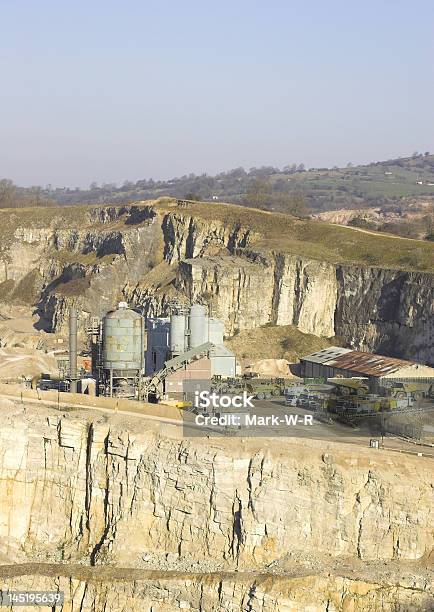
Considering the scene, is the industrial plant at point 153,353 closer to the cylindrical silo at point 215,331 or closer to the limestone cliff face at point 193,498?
the cylindrical silo at point 215,331

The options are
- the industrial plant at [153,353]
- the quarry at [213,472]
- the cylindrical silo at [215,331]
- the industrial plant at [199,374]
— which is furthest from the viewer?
the cylindrical silo at [215,331]

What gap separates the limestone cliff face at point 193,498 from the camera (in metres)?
51.4

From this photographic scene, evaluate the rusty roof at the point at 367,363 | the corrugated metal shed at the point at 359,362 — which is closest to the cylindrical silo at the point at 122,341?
the corrugated metal shed at the point at 359,362

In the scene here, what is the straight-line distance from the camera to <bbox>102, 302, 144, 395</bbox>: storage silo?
65.1 metres

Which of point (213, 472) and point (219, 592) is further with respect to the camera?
point (213, 472)

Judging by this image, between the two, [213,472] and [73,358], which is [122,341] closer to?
[73,358]

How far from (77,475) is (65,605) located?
6884 millimetres

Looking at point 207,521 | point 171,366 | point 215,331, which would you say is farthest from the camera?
point 215,331

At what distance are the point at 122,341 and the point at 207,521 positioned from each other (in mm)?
15920

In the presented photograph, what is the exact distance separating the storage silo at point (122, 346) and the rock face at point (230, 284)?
107ft

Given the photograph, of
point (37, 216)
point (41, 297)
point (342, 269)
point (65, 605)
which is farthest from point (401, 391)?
point (37, 216)

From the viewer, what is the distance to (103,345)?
65875 millimetres

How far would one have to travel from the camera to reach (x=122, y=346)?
214 ft

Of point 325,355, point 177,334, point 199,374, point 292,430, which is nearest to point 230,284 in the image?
point 325,355
